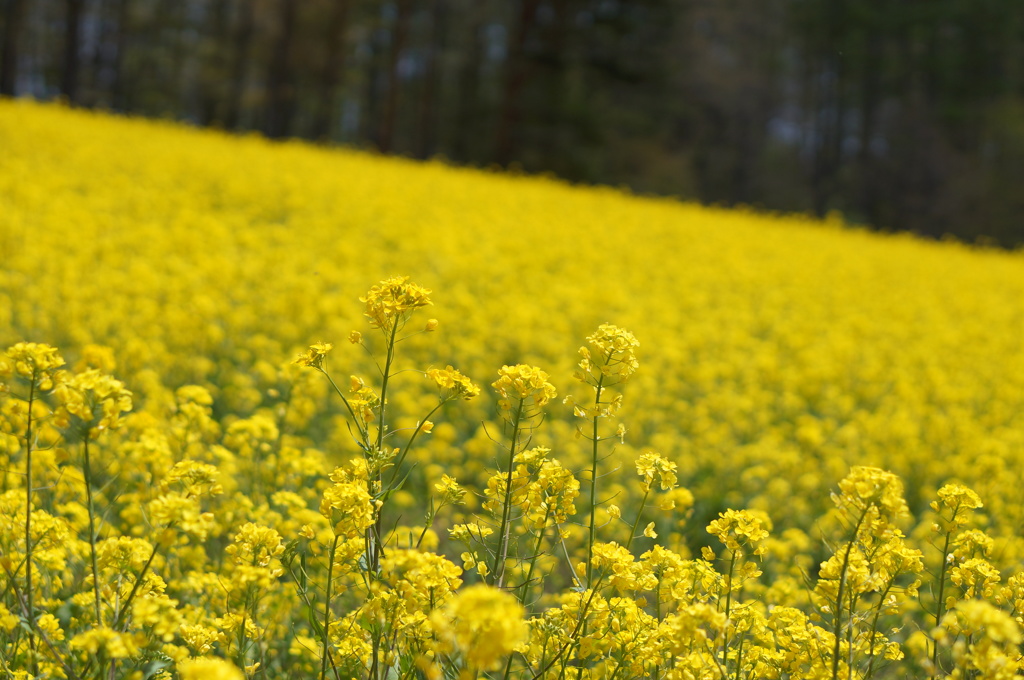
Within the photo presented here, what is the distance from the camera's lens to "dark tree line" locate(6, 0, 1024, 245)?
24.5 metres

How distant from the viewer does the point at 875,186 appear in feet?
107

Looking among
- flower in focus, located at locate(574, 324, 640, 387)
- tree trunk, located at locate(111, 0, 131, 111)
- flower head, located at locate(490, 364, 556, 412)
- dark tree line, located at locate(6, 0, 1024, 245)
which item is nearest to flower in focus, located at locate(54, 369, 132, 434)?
flower head, located at locate(490, 364, 556, 412)

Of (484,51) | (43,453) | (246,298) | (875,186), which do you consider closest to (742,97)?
(875,186)

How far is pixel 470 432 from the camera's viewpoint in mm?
5230

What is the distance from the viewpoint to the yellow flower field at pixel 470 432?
1.72m

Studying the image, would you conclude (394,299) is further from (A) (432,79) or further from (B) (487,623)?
(A) (432,79)

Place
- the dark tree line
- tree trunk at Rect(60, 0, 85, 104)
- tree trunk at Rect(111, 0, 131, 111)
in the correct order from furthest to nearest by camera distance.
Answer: tree trunk at Rect(111, 0, 131, 111), the dark tree line, tree trunk at Rect(60, 0, 85, 104)

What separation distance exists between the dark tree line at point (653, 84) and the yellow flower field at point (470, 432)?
11309 mm

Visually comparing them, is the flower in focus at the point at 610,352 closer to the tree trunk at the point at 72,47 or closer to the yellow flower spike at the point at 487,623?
the yellow flower spike at the point at 487,623

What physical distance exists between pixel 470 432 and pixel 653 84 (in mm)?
24021

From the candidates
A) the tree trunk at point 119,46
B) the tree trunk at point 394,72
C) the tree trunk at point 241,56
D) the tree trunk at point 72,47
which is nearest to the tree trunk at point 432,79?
the tree trunk at point 394,72

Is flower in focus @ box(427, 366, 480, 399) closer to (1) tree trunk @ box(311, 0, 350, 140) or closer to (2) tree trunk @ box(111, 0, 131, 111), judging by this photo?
(1) tree trunk @ box(311, 0, 350, 140)

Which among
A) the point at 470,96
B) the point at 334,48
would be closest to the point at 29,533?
the point at 334,48

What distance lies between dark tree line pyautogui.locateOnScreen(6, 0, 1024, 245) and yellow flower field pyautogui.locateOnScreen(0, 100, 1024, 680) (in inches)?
445
